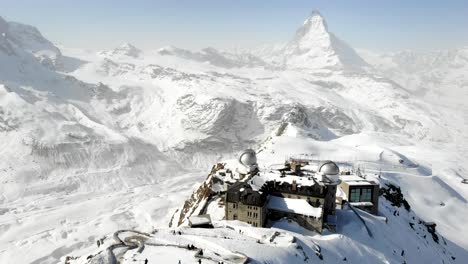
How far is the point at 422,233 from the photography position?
98.9 metres

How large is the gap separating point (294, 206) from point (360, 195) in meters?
25.3

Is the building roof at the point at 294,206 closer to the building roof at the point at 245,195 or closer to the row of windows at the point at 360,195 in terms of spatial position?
the building roof at the point at 245,195

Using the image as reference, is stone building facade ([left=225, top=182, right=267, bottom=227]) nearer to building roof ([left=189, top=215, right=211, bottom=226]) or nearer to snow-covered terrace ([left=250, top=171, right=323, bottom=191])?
snow-covered terrace ([left=250, top=171, right=323, bottom=191])

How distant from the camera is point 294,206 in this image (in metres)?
73.3

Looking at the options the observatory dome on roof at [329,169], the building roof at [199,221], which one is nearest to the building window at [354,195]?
the observatory dome on roof at [329,169]

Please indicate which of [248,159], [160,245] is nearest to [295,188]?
[248,159]

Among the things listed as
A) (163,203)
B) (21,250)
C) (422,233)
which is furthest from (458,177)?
(21,250)

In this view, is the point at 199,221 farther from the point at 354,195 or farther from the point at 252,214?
the point at 354,195

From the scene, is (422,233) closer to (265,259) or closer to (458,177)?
(265,259)

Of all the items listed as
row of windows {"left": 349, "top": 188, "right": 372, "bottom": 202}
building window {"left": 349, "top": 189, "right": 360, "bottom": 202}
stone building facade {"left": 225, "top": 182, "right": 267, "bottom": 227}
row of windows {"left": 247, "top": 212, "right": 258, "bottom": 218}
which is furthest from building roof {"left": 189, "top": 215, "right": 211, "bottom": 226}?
row of windows {"left": 349, "top": 188, "right": 372, "bottom": 202}

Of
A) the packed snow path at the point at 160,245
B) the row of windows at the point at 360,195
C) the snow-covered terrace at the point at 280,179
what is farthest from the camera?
the row of windows at the point at 360,195

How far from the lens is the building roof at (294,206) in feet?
235

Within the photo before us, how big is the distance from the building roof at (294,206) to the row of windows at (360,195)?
2212 centimetres

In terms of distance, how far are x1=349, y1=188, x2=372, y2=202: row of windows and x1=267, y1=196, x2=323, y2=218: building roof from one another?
22.1 m
